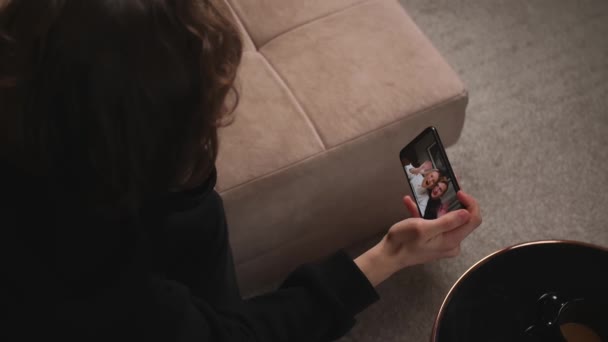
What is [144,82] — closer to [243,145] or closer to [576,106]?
[243,145]

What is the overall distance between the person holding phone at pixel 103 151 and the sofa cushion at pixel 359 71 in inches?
19.0

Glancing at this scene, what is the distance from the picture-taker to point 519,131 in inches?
68.6

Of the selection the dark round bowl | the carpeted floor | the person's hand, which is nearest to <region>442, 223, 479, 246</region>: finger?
the person's hand

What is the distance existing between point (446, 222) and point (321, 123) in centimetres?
37

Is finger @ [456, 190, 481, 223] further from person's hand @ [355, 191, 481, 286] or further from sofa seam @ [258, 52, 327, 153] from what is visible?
sofa seam @ [258, 52, 327, 153]

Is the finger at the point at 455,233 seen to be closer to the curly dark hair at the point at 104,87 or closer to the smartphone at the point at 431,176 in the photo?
the smartphone at the point at 431,176

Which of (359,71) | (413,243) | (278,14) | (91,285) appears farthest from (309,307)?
(278,14)

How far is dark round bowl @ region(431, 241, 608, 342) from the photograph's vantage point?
0.84 m

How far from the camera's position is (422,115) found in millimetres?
1229

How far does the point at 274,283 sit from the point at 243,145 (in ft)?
1.52

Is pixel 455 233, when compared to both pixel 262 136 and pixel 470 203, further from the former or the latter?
pixel 262 136

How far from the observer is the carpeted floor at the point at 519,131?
1466mm

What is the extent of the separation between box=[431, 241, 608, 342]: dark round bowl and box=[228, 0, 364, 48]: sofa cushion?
31.3 inches

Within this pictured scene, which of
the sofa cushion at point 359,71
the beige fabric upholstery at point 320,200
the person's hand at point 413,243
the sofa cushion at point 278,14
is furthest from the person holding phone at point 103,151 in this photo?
the sofa cushion at point 278,14
